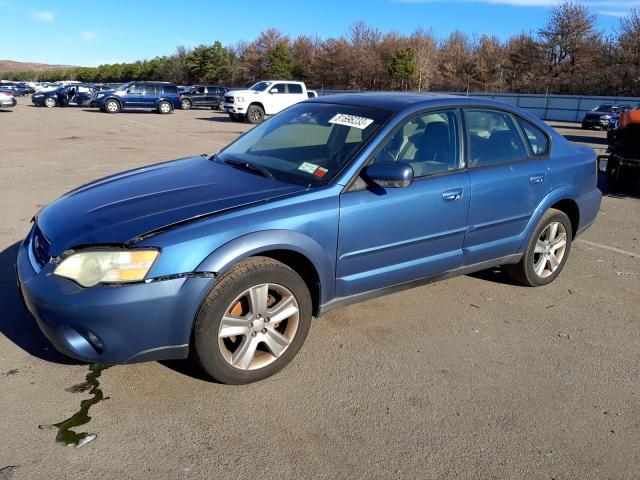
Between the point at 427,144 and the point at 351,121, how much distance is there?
1.88 ft

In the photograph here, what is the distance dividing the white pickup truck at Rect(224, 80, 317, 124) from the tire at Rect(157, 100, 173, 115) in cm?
651

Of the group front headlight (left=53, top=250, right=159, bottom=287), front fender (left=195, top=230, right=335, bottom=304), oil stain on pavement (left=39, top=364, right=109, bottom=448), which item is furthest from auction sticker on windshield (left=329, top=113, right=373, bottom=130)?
oil stain on pavement (left=39, top=364, right=109, bottom=448)

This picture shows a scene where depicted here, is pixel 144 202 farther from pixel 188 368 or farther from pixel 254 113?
pixel 254 113

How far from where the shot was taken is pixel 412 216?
3605 millimetres

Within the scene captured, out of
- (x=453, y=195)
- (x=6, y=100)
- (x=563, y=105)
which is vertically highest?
(x=563, y=105)

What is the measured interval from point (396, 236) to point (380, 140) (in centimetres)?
64

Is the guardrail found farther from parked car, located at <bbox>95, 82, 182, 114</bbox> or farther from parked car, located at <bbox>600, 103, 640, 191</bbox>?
parked car, located at <bbox>600, 103, 640, 191</bbox>

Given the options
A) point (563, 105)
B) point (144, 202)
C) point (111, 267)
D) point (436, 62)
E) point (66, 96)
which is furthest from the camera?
point (436, 62)

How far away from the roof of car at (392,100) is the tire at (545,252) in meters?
1.10

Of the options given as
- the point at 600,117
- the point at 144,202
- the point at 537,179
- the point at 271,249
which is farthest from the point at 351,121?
the point at 600,117

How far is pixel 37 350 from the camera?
11.2 feet

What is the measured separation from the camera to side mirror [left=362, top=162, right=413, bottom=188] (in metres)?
3.32

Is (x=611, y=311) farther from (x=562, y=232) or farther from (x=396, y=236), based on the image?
(x=396, y=236)

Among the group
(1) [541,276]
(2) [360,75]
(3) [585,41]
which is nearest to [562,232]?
(1) [541,276]
